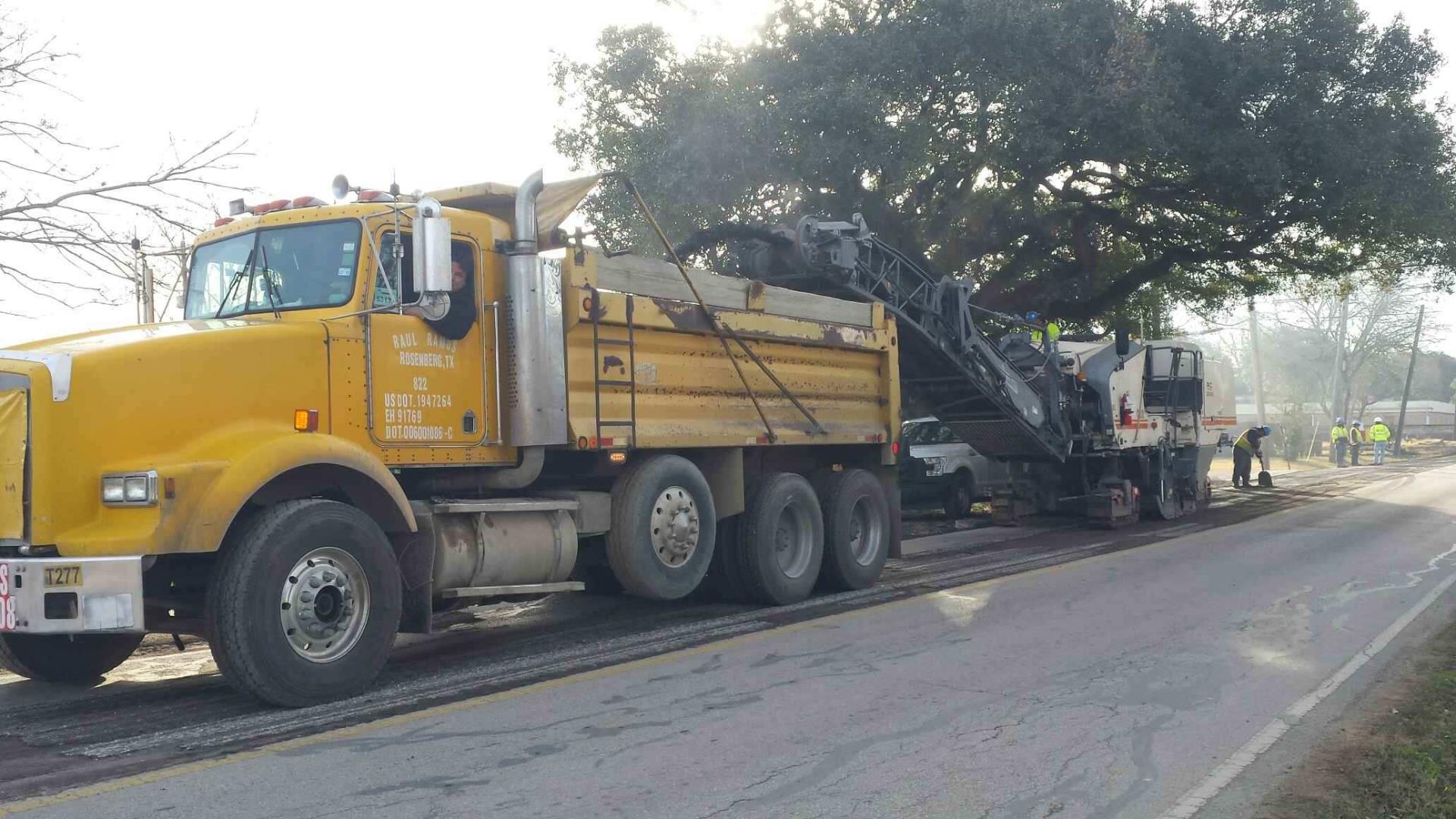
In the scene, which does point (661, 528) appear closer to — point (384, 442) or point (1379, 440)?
point (384, 442)

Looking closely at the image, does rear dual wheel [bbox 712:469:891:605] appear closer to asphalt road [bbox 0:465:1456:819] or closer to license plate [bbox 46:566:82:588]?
asphalt road [bbox 0:465:1456:819]

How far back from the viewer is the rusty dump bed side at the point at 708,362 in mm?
8445

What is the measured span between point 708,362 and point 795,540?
1962 mm

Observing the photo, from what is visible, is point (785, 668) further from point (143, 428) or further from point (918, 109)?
point (918, 109)

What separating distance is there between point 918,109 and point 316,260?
13321 millimetres

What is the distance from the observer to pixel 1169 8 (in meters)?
19.8

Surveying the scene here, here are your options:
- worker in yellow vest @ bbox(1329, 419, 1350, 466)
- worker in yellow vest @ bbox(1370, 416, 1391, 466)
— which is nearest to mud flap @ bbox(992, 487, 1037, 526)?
worker in yellow vest @ bbox(1329, 419, 1350, 466)

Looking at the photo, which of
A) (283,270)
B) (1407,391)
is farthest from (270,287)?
(1407,391)

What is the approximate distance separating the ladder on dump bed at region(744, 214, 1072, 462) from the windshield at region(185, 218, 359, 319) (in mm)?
5518

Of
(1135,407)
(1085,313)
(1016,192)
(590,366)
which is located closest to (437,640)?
(590,366)

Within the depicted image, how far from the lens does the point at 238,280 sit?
7559 mm

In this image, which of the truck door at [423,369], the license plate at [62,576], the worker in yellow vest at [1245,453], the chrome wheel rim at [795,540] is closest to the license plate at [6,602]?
the license plate at [62,576]

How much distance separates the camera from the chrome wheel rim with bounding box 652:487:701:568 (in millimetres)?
8930

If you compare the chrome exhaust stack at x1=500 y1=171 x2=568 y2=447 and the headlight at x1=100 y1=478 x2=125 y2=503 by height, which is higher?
the chrome exhaust stack at x1=500 y1=171 x2=568 y2=447
